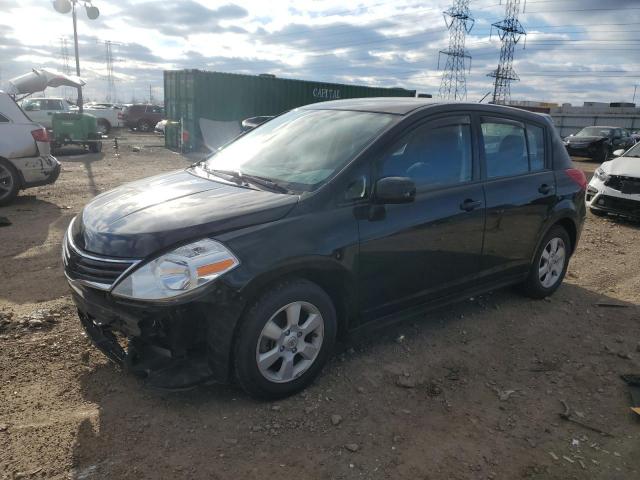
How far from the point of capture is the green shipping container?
1959 centimetres

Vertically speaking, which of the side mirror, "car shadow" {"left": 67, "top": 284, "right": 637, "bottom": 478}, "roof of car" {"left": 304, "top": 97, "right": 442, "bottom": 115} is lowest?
"car shadow" {"left": 67, "top": 284, "right": 637, "bottom": 478}

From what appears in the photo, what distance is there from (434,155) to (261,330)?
6.07ft

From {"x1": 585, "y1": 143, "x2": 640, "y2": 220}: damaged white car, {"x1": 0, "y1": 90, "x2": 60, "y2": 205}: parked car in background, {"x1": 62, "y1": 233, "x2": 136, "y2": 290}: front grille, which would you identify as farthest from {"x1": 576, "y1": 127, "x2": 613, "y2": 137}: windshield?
{"x1": 62, "y1": 233, "x2": 136, "y2": 290}: front grille

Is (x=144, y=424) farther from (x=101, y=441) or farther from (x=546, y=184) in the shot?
(x=546, y=184)

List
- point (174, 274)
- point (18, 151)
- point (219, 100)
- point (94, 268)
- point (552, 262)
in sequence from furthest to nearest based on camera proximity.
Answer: point (219, 100) < point (18, 151) < point (552, 262) < point (94, 268) < point (174, 274)

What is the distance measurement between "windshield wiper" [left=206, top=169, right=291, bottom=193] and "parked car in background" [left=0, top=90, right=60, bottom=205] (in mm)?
6282

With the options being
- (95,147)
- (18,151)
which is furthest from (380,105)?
(95,147)

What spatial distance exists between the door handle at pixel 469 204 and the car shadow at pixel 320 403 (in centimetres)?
104

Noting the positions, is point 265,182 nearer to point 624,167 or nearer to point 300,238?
point 300,238

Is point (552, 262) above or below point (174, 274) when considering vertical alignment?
below

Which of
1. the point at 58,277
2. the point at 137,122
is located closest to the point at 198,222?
the point at 58,277

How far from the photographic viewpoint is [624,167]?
8680 millimetres

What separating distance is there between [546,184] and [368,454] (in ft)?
A: 10.2

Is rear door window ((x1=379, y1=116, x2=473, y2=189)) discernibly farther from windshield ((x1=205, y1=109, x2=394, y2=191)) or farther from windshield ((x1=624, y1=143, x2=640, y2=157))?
windshield ((x1=624, y1=143, x2=640, y2=157))
